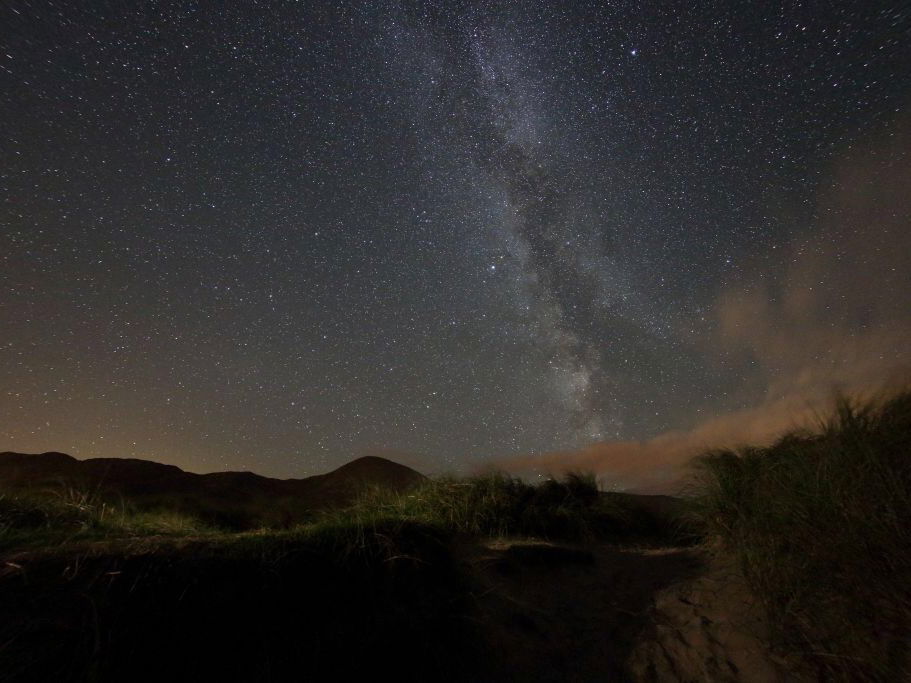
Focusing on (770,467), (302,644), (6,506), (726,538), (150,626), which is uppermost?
(770,467)

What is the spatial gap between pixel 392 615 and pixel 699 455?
428 centimetres

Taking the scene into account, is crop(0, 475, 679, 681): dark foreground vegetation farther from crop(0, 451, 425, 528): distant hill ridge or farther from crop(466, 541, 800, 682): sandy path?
crop(0, 451, 425, 528): distant hill ridge

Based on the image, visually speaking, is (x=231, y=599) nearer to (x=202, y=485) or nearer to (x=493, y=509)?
(x=493, y=509)

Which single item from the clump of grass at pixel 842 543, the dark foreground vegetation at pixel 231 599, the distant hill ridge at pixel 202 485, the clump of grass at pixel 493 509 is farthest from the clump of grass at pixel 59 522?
the clump of grass at pixel 842 543

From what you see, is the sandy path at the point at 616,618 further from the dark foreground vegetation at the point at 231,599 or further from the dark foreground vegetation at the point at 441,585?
the dark foreground vegetation at the point at 231,599

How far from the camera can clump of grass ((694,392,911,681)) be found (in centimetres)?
279

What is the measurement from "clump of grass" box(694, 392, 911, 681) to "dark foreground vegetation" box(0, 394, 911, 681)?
0.01m

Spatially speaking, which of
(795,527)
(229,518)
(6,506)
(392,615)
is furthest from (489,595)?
(229,518)

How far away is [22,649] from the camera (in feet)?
8.64

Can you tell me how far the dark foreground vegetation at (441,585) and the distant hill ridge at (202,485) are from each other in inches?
177

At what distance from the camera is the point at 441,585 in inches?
184

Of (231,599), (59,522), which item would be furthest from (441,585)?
(59,522)

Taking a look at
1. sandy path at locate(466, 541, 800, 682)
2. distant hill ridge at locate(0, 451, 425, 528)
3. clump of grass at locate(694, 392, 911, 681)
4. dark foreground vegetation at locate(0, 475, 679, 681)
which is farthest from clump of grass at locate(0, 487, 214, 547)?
clump of grass at locate(694, 392, 911, 681)

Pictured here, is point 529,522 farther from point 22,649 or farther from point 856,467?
point 22,649
